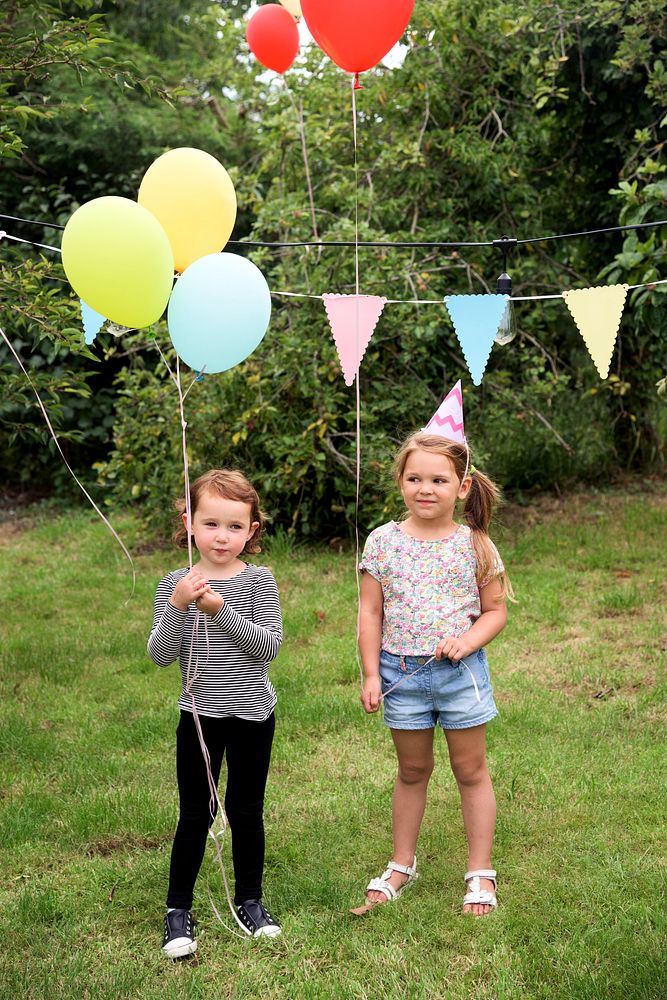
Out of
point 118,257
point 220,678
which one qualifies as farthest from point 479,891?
point 118,257

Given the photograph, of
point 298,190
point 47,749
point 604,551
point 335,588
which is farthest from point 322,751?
point 298,190

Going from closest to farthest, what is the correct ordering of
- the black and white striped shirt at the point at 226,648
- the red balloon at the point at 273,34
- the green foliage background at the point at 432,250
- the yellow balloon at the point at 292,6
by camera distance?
the black and white striped shirt at the point at 226,648 < the red balloon at the point at 273,34 < the yellow balloon at the point at 292,6 < the green foliage background at the point at 432,250

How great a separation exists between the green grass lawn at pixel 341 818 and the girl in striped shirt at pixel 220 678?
8.6 inches

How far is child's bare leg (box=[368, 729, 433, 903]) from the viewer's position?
2.97 meters

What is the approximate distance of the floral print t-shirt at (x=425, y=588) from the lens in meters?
2.89

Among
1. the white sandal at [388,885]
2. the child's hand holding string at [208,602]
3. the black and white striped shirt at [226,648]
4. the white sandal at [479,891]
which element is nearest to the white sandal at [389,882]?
the white sandal at [388,885]

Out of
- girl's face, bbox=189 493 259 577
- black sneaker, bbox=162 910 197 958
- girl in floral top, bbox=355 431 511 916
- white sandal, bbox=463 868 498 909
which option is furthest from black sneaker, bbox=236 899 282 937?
girl's face, bbox=189 493 259 577

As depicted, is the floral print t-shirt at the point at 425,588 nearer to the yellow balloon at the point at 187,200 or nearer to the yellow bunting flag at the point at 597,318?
the yellow bunting flag at the point at 597,318

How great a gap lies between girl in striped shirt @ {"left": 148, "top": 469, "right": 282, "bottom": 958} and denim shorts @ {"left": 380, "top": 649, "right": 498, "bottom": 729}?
0.35 m

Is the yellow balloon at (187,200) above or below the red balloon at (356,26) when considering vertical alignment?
below

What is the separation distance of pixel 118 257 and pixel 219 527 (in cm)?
73

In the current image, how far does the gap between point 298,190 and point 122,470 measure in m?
2.32

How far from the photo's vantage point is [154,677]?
4.82 m

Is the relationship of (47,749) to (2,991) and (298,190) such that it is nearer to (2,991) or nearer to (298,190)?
(2,991)
